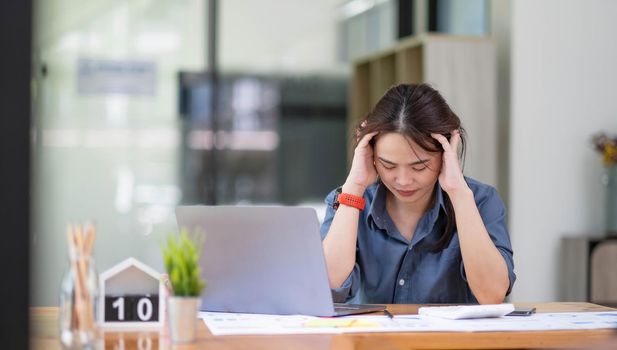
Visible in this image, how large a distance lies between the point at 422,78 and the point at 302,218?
336cm

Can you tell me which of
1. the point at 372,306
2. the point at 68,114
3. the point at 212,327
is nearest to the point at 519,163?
the point at 68,114

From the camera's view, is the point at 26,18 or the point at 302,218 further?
the point at 302,218

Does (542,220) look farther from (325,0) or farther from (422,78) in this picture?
(325,0)

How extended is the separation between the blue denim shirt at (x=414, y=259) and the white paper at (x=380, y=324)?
427mm

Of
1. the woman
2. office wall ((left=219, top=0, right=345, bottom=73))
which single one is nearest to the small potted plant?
the woman

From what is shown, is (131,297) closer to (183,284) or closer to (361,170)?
(183,284)

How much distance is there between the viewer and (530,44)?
16.9ft

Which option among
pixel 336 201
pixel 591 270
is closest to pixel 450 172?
pixel 336 201

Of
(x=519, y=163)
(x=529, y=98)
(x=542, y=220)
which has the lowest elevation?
(x=542, y=220)

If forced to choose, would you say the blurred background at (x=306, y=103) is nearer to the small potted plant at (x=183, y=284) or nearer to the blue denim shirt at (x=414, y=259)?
the blue denim shirt at (x=414, y=259)

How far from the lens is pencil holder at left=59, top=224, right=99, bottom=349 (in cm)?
135

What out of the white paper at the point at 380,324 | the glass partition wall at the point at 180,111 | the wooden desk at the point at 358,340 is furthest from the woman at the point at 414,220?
the glass partition wall at the point at 180,111

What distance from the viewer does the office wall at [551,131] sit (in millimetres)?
5152

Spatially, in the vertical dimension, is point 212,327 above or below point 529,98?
below
